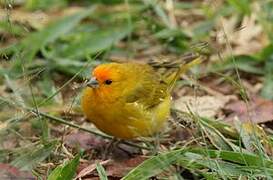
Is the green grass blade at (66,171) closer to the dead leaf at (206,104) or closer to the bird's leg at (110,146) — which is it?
the bird's leg at (110,146)

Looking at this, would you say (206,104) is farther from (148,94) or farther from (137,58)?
A: (137,58)

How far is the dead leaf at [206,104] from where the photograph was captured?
5186 mm

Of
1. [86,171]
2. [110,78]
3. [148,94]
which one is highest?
[110,78]

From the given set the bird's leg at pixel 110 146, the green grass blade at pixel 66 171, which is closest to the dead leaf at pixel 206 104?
the bird's leg at pixel 110 146

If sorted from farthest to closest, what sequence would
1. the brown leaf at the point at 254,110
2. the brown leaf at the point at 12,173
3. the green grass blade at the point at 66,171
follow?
the brown leaf at the point at 254,110 < the brown leaf at the point at 12,173 < the green grass blade at the point at 66,171

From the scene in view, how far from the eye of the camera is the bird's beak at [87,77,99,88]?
4453 mm

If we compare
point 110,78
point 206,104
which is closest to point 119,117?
point 110,78

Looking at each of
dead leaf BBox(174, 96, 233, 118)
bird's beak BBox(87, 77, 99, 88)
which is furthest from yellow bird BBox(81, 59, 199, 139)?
dead leaf BBox(174, 96, 233, 118)

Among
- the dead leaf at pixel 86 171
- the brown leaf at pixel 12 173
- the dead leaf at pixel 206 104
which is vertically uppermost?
the brown leaf at pixel 12 173

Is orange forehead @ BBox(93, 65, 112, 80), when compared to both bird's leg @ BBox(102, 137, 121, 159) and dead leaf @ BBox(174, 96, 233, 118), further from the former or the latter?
dead leaf @ BBox(174, 96, 233, 118)

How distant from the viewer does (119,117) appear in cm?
450

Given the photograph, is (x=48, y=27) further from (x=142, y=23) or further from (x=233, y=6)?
(x=233, y=6)

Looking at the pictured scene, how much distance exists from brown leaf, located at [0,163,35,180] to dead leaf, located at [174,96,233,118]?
54.0 inches

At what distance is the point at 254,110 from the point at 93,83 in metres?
1.24
